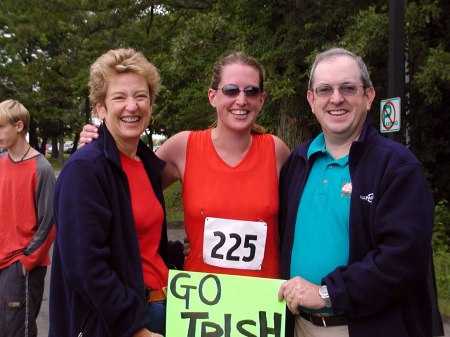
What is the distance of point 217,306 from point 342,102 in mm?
1150

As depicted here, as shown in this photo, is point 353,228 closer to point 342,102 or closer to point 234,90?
point 342,102

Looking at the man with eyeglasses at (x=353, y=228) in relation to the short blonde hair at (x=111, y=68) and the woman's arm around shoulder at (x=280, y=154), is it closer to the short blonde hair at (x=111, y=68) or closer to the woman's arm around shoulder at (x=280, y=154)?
the woman's arm around shoulder at (x=280, y=154)

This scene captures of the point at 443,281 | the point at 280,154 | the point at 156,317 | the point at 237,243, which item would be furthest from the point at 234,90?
the point at 443,281

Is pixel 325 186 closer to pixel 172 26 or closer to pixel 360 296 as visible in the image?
pixel 360 296

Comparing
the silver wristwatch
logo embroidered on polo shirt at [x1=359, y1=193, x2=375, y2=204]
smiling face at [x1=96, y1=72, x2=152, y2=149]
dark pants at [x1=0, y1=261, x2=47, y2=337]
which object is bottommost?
dark pants at [x1=0, y1=261, x2=47, y2=337]

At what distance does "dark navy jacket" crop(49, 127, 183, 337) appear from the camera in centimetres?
206

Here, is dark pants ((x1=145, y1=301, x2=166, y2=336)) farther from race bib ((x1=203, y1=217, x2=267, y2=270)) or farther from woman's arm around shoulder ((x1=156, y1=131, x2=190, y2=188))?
woman's arm around shoulder ((x1=156, y1=131, x2=190, y2=188))

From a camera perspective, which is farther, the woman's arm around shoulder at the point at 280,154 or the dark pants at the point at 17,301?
the dark pants at the point at 17,301

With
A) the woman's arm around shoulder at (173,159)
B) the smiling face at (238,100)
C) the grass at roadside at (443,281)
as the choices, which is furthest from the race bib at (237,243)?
the grass at roadside at (443,281)

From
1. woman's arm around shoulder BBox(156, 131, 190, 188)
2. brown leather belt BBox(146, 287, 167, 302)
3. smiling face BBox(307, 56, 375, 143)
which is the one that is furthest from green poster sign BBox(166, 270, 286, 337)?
smiling face BBox(307, 56, 375, 143)

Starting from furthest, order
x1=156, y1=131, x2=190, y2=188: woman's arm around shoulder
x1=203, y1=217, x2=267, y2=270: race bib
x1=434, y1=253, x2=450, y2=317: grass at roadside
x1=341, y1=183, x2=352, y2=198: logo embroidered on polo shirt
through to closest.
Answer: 1. x1=434, y1=253, x2=450, y2=317: grass at roadside
2. x1=156, y1=131, x2=190, y2=188: woman's arm around shoulder
3. x1=203, y1=217, x2=267, y2=270: race bib
4. x1=341, y1=183, x2=352, y2=198: logo embroidered on polo shirt

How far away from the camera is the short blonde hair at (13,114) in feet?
12.3

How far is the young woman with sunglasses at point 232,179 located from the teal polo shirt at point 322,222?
0.32 meters

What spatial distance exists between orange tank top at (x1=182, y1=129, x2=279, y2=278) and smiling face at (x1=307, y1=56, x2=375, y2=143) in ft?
1.88
